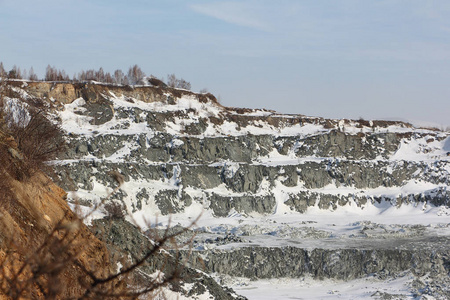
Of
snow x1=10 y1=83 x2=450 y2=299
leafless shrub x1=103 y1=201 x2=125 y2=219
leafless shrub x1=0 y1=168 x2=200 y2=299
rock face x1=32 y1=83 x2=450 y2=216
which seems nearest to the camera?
leafless shrub x1=0 y1=168 x2=200 y2=299

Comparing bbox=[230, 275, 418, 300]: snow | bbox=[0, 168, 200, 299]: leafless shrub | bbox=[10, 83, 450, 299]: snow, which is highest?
bbox=[0, 168, 200, 299]: leafless shrub

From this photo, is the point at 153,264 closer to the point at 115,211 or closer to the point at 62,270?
the point at 115,211

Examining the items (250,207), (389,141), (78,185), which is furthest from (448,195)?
(78,185)

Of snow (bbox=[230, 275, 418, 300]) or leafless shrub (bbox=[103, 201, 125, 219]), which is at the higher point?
leafless shrub (bbox=[103, 201, 125, 219])

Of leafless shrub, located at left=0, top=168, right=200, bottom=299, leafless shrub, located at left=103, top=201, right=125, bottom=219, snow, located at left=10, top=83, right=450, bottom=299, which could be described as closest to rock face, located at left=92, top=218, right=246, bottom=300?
leafless shrub, located at left=103, top=201, right=125, bottom=219

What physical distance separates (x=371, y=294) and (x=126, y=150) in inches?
1262

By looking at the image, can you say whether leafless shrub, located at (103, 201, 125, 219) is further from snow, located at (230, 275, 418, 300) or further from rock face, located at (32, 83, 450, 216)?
rock face, located at (32, 83, 450, 216)

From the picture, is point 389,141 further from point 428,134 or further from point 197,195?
point 197,195

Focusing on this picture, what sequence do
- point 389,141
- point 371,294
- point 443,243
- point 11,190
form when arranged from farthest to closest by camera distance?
point 389,141 → point 443,243 → point 371,294 → point 11,190

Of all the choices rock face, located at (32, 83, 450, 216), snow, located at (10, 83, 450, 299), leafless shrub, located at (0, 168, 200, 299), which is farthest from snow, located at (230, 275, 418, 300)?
leafless shrub, located at (0, 168, 200, 299)

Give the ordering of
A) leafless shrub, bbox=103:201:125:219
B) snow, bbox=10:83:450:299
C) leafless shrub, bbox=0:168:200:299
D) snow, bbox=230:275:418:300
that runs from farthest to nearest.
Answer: snow, bbox=10:83:450:299 < snow, bbox=230:275:418:300 < leafless shrub, bbox=103:201:125:219 < leafless shrub, bbox=0:168:200:299

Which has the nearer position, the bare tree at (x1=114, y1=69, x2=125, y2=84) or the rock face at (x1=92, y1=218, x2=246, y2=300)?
the rock face at (x1=92, y1=218, x2=246, y2=300)

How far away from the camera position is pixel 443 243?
49.3 meters

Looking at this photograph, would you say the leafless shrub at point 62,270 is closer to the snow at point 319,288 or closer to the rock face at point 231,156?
the snow at point 319,288
